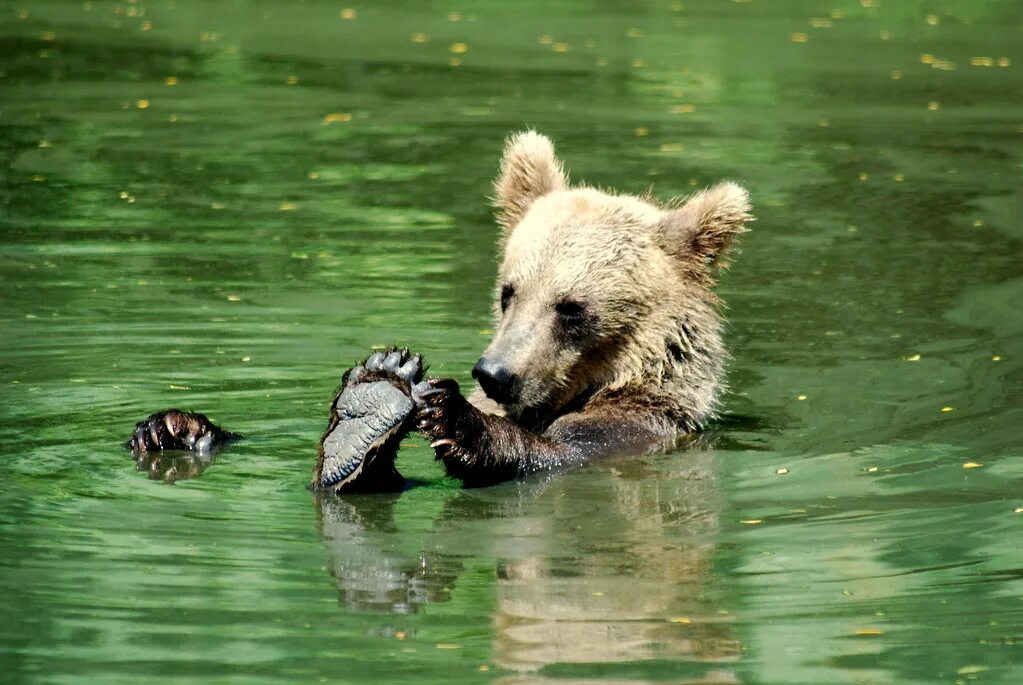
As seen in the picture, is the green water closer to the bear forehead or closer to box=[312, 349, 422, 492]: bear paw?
box=[312, 349, 422, 492]: bear paw

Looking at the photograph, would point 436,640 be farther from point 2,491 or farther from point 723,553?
point 2,491

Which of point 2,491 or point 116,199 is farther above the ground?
point 2,491

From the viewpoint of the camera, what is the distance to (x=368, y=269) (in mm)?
12469

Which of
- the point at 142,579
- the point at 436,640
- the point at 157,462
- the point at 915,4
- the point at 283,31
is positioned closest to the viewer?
the point at 436,640

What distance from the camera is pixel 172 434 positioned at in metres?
8.45

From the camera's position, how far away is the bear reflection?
5.92 m

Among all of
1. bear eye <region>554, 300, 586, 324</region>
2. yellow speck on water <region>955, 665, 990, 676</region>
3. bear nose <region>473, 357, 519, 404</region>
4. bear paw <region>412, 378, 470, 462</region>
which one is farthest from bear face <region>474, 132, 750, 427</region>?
yellow speck on water <region>955, 665, 990, 676</region>

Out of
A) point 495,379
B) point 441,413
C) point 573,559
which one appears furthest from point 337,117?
point 573,559

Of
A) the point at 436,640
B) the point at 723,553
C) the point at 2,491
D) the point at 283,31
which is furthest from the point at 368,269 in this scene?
the point at 283,31

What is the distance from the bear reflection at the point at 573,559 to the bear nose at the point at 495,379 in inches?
17.7

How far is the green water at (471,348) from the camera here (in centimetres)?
609

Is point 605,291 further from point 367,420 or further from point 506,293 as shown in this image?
point 367,420

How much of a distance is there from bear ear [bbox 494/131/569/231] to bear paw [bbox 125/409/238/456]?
1973mm

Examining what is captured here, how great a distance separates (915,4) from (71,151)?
1245 centimetres
